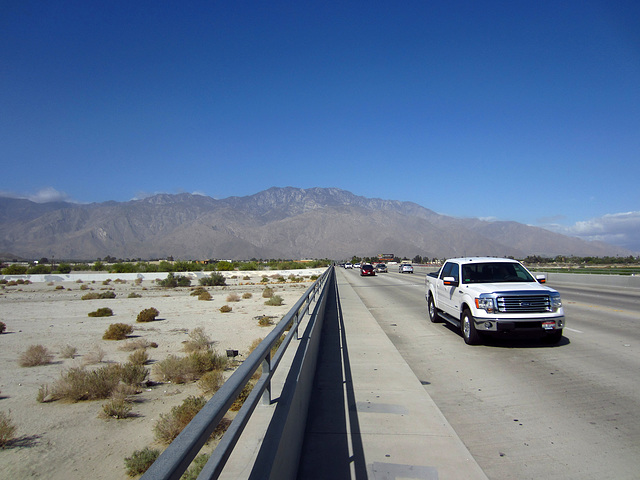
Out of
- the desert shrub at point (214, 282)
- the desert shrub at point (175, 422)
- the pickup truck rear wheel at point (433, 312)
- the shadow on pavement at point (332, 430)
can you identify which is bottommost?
the desert shrub at point (214, 282)

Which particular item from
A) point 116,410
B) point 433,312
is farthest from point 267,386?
point 433,312

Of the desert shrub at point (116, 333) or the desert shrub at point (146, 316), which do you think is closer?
the desert shrub at point (116, 333)

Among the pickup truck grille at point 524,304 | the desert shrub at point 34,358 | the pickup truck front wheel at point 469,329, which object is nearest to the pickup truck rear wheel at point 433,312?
the pickup truck front wheel at point 469,329

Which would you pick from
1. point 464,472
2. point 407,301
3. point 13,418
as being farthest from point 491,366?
point 407,301

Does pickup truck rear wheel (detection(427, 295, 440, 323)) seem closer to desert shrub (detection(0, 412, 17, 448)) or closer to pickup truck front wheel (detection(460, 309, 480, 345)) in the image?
pickup truck front wheel (detection(460, 309, 480, 345))

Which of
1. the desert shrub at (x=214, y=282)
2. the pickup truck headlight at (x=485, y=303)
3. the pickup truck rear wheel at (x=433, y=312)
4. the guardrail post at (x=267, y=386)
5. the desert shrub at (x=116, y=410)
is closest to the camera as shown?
the guardrail post at (x=267, y=386)

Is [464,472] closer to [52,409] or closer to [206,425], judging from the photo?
[206,425]

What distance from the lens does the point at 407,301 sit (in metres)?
22.0

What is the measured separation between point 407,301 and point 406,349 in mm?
11682

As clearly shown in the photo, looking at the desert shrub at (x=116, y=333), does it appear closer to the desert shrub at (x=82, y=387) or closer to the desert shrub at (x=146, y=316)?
the desert shrub at (x=146, y=316)

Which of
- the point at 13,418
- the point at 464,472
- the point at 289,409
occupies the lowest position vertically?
the point at 13,418

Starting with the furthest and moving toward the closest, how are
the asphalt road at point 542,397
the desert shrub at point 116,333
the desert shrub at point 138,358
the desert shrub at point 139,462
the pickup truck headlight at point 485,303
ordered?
1. the desert shrub at point 116,333
2. the desert shrub at point 138,358
3. the pickup truck headlight at point 485,303
4. the desert shrub at point 139,462
5. the asphalt road at point 542,397

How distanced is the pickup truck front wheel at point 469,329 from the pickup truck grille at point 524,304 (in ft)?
2.44

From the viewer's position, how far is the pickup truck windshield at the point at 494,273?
37.7 ft
